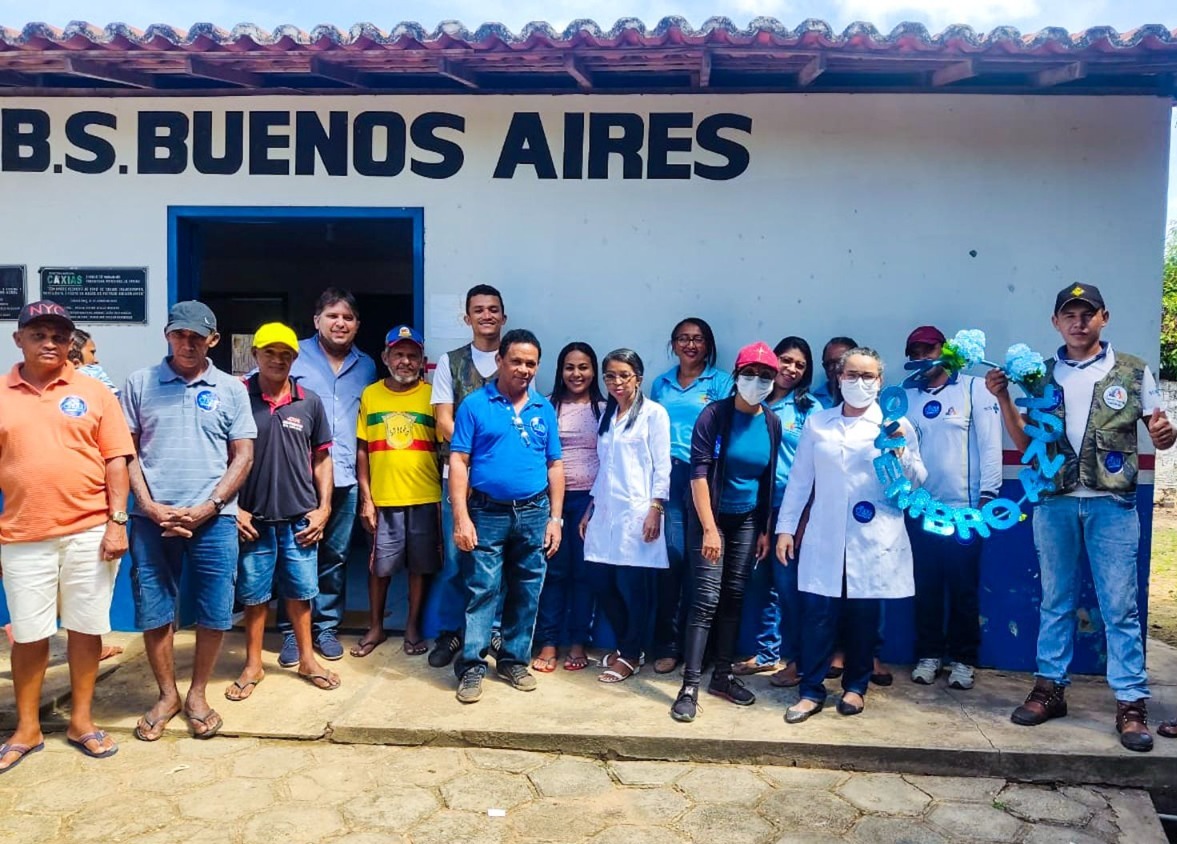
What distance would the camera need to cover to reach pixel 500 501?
4469mm

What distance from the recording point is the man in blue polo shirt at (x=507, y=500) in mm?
4445

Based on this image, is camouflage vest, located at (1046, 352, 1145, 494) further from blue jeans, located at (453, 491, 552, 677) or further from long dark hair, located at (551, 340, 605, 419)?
blue jeans, located at (453, 491, 552, 677)

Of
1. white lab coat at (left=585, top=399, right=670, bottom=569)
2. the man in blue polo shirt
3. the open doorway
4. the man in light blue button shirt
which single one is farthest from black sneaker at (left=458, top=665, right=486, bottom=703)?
the open doorway

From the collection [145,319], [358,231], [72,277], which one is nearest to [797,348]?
[145,319]

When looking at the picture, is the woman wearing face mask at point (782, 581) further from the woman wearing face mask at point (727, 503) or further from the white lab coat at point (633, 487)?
the white lab coat at point (633, 487)

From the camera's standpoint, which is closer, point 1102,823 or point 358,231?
point 1102,823

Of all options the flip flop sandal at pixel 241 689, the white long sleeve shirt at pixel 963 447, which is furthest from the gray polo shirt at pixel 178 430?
the white long sleeve shirt at pixel 963 447

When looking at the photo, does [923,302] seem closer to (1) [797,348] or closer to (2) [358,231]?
(1) [797,348]

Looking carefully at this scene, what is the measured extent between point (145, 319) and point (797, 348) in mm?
3741

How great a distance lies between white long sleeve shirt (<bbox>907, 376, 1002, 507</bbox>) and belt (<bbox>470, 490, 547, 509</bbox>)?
75.2 inches

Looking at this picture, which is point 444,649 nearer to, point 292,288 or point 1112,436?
point 1112,436

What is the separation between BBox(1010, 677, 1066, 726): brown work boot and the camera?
4.21m

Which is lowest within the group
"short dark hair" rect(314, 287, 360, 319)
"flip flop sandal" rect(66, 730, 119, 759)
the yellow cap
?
"flip flop sandal" rect(66, 730, 119, 759)

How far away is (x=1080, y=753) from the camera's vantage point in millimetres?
3900
